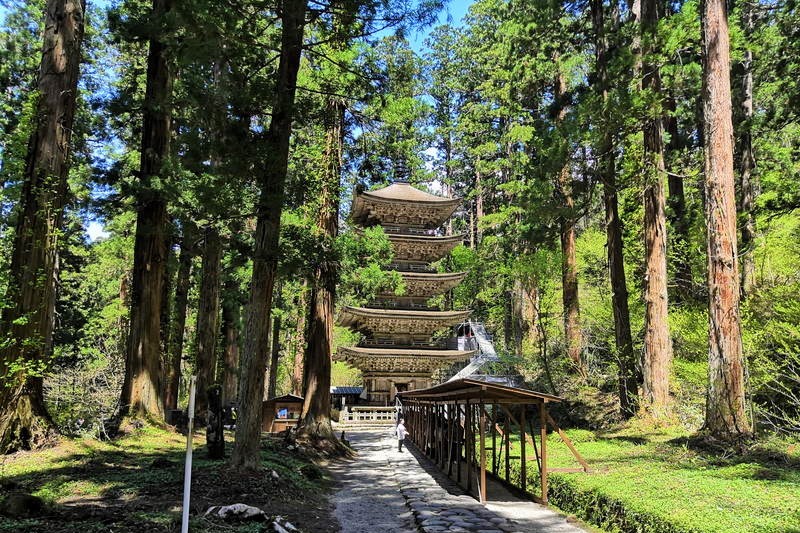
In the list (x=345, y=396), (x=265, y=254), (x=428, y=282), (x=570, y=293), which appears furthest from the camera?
(x=345, y=396)

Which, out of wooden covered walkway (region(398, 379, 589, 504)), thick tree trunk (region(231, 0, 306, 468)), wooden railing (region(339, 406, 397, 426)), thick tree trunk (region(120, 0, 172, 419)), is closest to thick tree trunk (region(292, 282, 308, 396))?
wooden railing (region(339, 406, 397, 426))

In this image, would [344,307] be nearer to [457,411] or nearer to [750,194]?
[457,411]

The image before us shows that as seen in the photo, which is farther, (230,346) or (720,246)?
(230,346)

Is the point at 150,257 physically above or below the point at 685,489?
above

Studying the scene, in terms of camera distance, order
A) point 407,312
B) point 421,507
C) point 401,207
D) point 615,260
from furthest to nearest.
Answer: point 401,207 → point 407,312 → point 615,260 → point 421,507

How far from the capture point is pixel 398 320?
88.7ft

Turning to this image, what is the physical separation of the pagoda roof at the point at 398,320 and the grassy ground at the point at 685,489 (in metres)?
16.5

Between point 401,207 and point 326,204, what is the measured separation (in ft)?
45.9

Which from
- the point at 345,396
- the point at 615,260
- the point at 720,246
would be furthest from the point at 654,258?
the point at 345,396

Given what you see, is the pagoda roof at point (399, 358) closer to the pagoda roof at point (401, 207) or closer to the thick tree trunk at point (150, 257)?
the pagoda roof at point (401, 207)

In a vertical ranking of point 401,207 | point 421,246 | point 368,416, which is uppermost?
point 401,207

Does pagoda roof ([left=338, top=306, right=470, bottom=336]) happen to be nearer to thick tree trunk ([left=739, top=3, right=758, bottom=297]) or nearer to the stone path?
the stone path

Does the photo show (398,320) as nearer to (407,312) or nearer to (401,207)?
(407,312)

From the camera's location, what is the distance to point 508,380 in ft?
69.9
